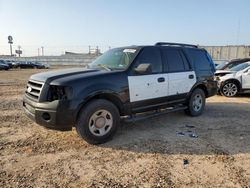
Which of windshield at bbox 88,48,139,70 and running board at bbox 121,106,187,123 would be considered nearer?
running board at bbox 121,106,187,123

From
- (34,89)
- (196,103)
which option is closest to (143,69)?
(34,89)

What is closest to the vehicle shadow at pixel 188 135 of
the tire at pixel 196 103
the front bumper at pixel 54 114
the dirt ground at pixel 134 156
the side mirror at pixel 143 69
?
the dirt ground at pixel 134 156

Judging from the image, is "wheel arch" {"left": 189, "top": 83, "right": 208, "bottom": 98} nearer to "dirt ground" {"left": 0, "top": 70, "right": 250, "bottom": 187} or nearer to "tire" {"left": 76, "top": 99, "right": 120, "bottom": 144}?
"dirt ground" {"left": 0, "top": 70, "right": 250, "bottom": 187}

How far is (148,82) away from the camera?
4973 millimetres

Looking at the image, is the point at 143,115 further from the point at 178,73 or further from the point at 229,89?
the point at 229,89

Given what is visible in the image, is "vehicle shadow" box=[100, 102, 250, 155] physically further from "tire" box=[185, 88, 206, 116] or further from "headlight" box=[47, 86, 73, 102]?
"headlight" box=[47, 86, 73, 102]

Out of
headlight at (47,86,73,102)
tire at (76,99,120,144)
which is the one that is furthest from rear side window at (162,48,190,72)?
headlight at (47,86,73,102)

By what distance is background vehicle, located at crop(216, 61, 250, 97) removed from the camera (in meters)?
9.48

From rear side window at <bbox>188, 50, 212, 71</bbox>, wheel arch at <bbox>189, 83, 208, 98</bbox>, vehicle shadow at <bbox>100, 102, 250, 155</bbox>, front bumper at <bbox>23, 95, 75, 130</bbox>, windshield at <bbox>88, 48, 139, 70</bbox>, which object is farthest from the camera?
rear side window at <bbox>188, 50, 212, 71</bbox>

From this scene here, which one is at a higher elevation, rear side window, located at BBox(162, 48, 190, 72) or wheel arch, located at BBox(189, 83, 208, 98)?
rear side window, located at BBox(162, 48, 190, 72)

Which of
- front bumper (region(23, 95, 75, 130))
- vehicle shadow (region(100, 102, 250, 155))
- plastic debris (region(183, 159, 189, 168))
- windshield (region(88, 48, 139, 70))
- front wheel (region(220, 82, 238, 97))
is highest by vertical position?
windshield (region(88, 48, 139, 70))

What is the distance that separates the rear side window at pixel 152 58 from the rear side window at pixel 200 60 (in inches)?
55.8

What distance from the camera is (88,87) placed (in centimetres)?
411

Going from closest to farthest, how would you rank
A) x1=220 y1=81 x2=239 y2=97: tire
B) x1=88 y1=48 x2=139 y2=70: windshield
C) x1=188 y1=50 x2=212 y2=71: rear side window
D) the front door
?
x1=88 y1=48 x2=139 y2=70: windshield → x1=188 y1=50 x2=212 y2=71: rear side window → the front door → x1=220 y1=81 x2=239 y2=97: tire
